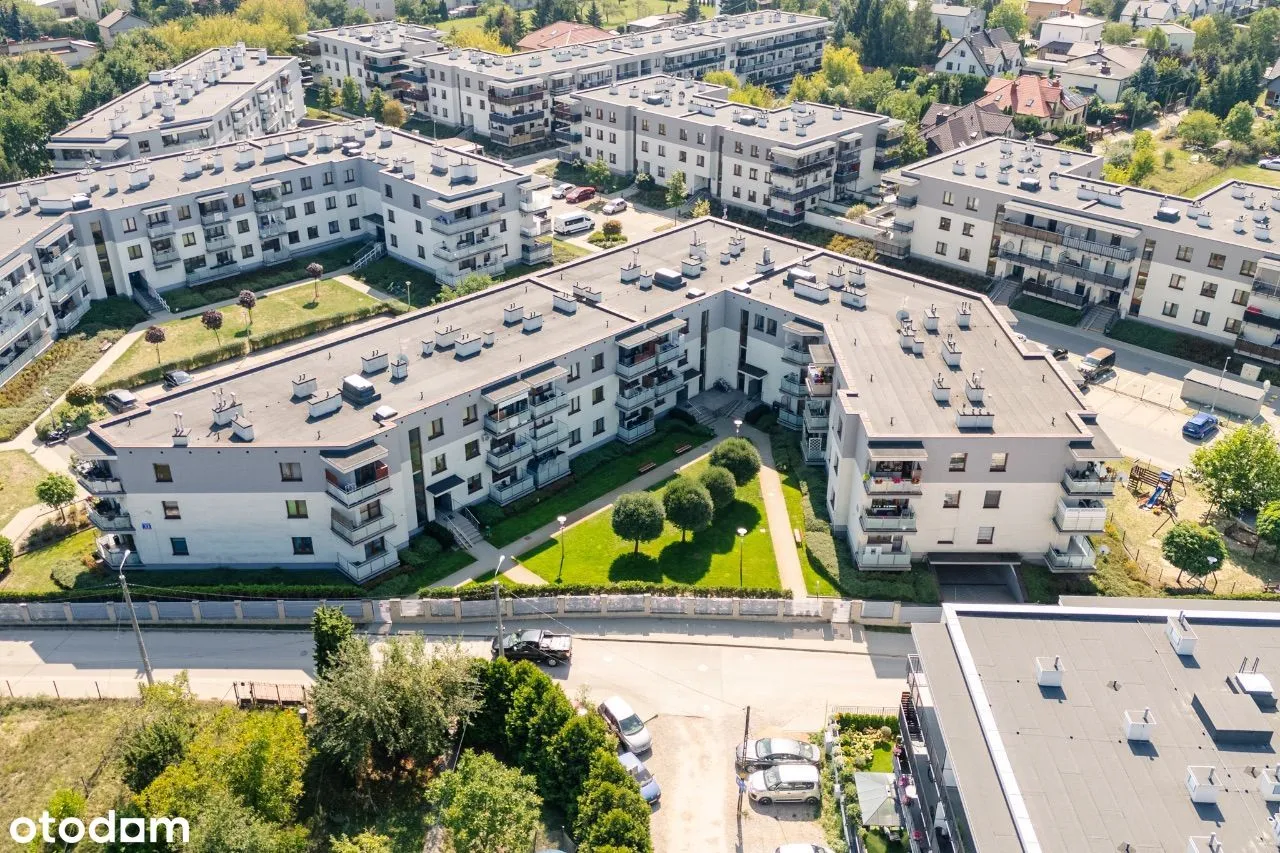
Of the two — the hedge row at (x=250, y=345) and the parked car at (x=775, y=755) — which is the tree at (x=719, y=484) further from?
the hedge row at (x=250, y=345)

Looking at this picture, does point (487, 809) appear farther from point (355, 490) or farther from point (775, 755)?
point (355, 490)

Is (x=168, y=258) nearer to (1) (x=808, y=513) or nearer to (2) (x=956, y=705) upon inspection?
(1) (x=808, y=513)

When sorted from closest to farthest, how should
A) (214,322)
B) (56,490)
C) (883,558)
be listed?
(883,558) → (56,490) → (214,322)

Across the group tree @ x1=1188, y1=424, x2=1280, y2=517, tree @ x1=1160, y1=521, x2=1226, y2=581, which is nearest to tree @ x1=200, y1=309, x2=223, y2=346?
tree @ x1=1160, y1=521, x2=1226, y2=581

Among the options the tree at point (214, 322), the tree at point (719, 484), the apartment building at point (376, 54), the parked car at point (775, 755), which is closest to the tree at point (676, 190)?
the tree at point (214, 322)

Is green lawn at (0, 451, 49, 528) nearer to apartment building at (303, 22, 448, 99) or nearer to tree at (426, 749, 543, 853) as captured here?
tree at (426, 749, 543, 853)

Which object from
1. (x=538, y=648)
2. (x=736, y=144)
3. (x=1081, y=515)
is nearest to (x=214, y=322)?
(x=538, y=648)

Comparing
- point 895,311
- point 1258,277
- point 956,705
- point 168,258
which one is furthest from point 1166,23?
point 956,705
